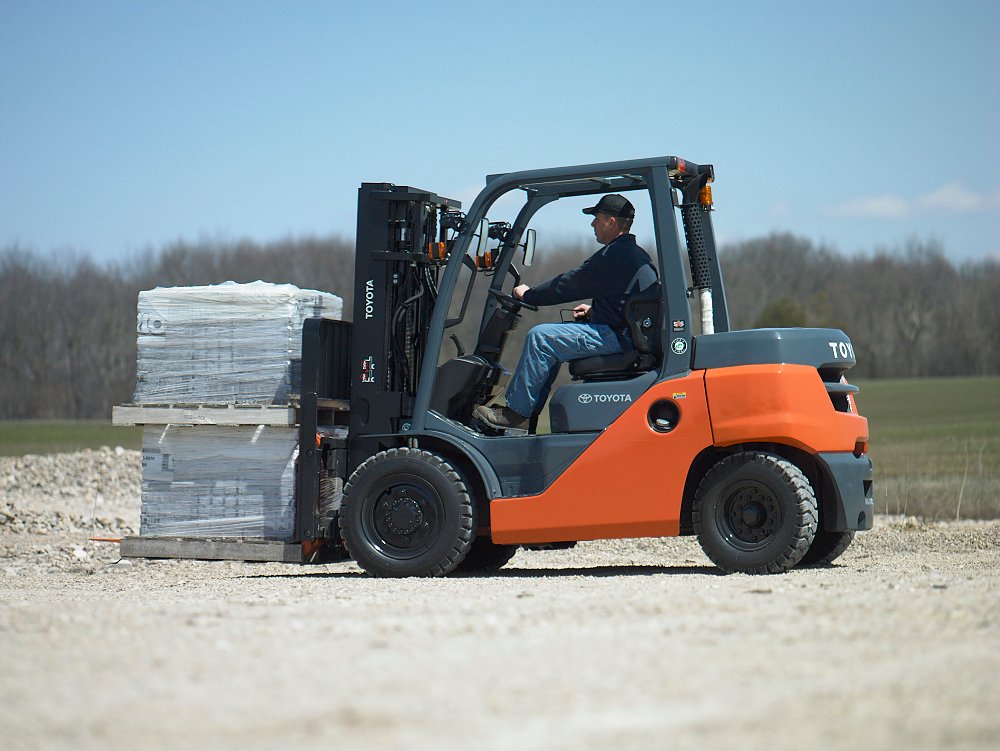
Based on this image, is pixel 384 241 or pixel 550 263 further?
pixel 550 263

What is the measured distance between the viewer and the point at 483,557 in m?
Result: 9.00

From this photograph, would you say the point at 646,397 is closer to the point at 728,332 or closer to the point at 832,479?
the point at 728,332

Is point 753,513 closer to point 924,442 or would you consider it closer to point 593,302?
point 593,302

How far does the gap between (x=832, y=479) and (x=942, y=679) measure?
3643mm

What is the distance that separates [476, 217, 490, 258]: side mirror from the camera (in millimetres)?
7918

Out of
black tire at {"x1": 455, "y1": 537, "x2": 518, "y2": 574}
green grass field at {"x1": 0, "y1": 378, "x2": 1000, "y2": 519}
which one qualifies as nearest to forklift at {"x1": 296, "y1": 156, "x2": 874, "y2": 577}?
black tire at {"x1": 455, "y1": 537, "x2": 518, "y2": 574}

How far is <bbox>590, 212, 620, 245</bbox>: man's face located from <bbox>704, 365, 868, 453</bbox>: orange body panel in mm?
1027

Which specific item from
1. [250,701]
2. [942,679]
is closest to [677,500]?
[942,679]

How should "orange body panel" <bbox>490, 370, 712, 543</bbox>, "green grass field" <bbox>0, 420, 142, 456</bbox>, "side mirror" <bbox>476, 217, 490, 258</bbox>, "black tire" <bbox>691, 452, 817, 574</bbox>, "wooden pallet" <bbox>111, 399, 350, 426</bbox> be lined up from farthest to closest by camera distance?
"green grass field" <bbox>0, 420, 142, 456</bbox> → "wooden pallet" <bbox>111, 399, 350, 426</bbox> → "side mirror" <bbox>476, 217, 490, 258</bbox> → "orange body panel" <bbox>490, 370, 712, 543</bbox> → "black tire" <bbox>691, 452, 817, 574</bbox>

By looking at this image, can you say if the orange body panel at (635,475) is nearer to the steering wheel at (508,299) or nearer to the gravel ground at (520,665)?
the gravel ground at (520,665)

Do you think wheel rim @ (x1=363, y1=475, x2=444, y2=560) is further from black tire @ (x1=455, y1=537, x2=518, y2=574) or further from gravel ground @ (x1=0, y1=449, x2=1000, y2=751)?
black tire @ (x1=455, y1=537, x2=518, y2=574)

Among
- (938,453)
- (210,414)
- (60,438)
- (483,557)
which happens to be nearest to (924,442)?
(938,453)

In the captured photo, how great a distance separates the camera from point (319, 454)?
822 centimetres

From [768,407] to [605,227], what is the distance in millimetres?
1473
